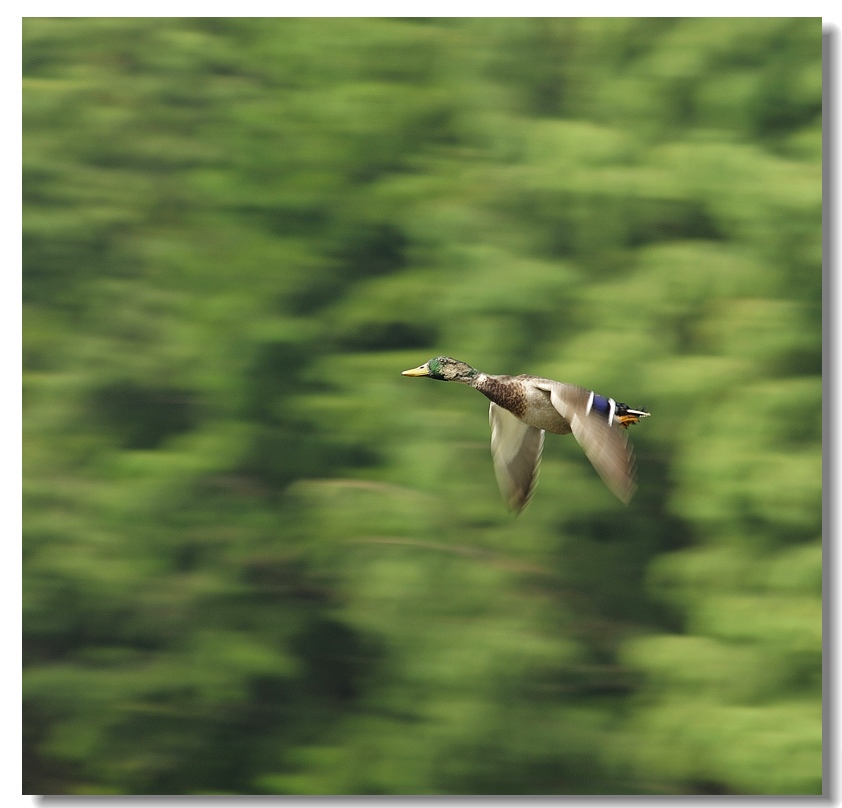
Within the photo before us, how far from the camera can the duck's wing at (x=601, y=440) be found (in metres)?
2.38

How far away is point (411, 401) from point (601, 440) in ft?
2.92

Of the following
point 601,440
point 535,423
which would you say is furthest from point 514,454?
point 601,440

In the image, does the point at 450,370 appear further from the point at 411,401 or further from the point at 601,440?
the point at 601,440

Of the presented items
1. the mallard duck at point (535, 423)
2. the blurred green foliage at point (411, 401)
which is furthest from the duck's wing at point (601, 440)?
the blurred green foliage at point (411, 401)

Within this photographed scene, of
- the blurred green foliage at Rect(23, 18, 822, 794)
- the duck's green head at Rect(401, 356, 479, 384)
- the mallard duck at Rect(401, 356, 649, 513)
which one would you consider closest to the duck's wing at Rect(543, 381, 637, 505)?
the mallard duck at Rect(401, 356, 649, 513)

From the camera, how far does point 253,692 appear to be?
343 centimetres

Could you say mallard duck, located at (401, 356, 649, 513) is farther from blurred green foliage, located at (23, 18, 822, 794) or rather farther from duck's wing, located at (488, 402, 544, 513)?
blurred green foliage, located at (23, 18, 822, 794)

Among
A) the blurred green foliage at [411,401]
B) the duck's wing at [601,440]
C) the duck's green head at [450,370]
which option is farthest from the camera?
the blurred green foliage at [411,401]

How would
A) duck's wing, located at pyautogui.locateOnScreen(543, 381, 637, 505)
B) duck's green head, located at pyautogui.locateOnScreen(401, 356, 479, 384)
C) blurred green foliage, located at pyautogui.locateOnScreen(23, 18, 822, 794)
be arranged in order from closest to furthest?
duck's wing, located at pyautogui.locateOnScreen(543, 381, 637, 505), duck's green head, located at pyautogui.locateOnScreen(401, 356, 479, 384), blurred green foliage, located at pyautogui.locateOnScreen(23, 18, 822, 794)

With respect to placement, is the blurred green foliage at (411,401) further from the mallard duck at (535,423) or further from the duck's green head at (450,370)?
the duck's green head at (450,370)

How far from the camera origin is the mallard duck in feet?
7.96

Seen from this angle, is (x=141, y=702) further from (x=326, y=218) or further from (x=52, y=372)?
(x=326, y=218)

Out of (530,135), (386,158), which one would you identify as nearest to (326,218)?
(386,158)

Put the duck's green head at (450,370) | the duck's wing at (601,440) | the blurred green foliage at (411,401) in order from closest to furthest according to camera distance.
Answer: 1. the duck's wing at (601,440)
2. the duck's green head at (450,370)
3. the blurred green foliage at (411,401)
